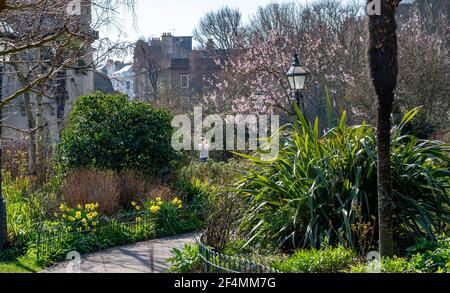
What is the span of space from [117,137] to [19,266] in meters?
5.51

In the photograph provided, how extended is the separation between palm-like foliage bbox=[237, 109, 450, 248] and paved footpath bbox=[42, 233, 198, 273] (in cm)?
151

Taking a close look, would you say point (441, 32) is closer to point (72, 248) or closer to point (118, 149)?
point (118, 149)

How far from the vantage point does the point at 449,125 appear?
2269 centimetres

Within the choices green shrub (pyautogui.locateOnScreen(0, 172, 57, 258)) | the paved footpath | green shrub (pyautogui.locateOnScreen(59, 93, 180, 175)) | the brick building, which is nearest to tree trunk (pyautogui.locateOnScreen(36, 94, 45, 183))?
green shrub (pyautogui.locateOnScreen(0, 172, 57, 258))

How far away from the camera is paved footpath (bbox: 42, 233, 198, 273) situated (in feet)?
28.9

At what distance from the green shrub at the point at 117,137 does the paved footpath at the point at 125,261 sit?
3.78 m

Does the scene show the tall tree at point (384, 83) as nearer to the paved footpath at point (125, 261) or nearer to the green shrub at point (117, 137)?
the paved footpath at point (125, 261)

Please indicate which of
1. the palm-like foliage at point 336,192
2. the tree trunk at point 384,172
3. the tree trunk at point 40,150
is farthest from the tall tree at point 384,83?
the tree trunk at point 40,150

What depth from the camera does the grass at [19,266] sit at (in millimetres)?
8823

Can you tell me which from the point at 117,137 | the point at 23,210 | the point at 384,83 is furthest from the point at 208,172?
the point at 384,83

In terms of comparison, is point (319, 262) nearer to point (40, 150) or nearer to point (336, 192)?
point (336, 192)

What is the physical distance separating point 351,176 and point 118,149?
7.06 m
